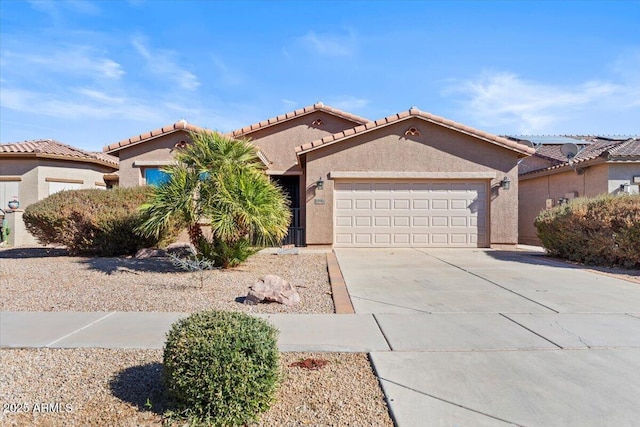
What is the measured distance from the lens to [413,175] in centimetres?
1438

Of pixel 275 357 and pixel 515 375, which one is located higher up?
pixel 275 357

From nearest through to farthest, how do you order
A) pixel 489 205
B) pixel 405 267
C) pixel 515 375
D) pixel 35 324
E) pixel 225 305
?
pixel 515 375, pixel 35 324, pixel 225 305, pixel 405 267, pixel 489 205

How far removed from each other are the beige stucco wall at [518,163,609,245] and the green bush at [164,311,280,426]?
1680 cm

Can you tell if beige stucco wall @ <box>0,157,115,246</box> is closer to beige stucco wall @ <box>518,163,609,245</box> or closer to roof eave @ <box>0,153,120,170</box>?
roof eave @ <box>0,153,120,170</box>

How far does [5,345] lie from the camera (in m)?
4.89

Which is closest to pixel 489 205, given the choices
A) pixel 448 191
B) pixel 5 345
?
pixel 448 191

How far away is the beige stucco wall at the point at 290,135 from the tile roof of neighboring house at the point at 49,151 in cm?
835

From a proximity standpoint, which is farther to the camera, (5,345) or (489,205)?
(489,205)

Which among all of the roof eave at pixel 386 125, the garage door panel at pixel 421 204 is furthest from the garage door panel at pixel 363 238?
the roof eave at pixel 386 125

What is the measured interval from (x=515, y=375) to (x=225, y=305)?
14.3 feet

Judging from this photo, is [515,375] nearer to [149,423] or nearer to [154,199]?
[149,423]

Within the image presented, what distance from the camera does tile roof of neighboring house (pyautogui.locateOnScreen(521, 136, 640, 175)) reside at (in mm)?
15570

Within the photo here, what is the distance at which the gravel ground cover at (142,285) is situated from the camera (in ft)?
22.0

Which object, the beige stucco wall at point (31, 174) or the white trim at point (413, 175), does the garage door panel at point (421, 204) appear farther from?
the beige stucco wall at point (31, 174)
